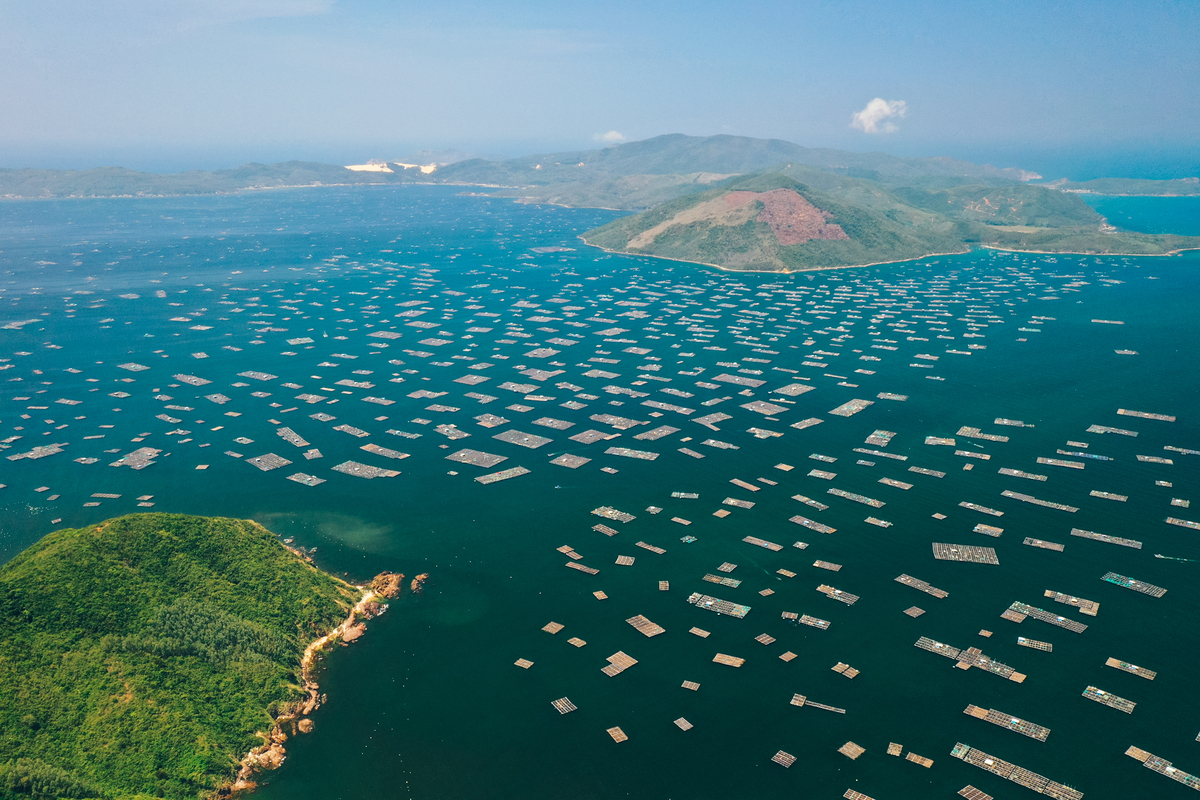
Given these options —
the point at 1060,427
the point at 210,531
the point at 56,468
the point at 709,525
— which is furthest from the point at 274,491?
the point at 1060,427

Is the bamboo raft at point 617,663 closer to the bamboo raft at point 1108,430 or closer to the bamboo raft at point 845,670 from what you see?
the bamboo raft at point 845,670

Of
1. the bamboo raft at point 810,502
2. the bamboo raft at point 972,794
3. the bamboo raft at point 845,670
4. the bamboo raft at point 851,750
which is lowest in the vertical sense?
the bamboo raft at point 972,794

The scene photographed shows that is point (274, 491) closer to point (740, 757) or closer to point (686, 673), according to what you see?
point (686, 673)

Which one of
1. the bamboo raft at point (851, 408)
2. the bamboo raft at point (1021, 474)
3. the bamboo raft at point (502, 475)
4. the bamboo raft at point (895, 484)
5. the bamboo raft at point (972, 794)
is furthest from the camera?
the bamboo raft at point (851, 408)

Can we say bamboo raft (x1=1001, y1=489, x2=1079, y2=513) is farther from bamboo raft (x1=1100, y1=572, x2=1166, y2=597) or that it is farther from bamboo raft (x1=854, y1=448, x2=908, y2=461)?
bamboo raft (x1=854, y1=448, x2=908, y2=461)

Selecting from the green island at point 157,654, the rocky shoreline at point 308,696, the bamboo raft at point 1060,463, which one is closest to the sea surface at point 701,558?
the bamboo raft at point 1060,463
